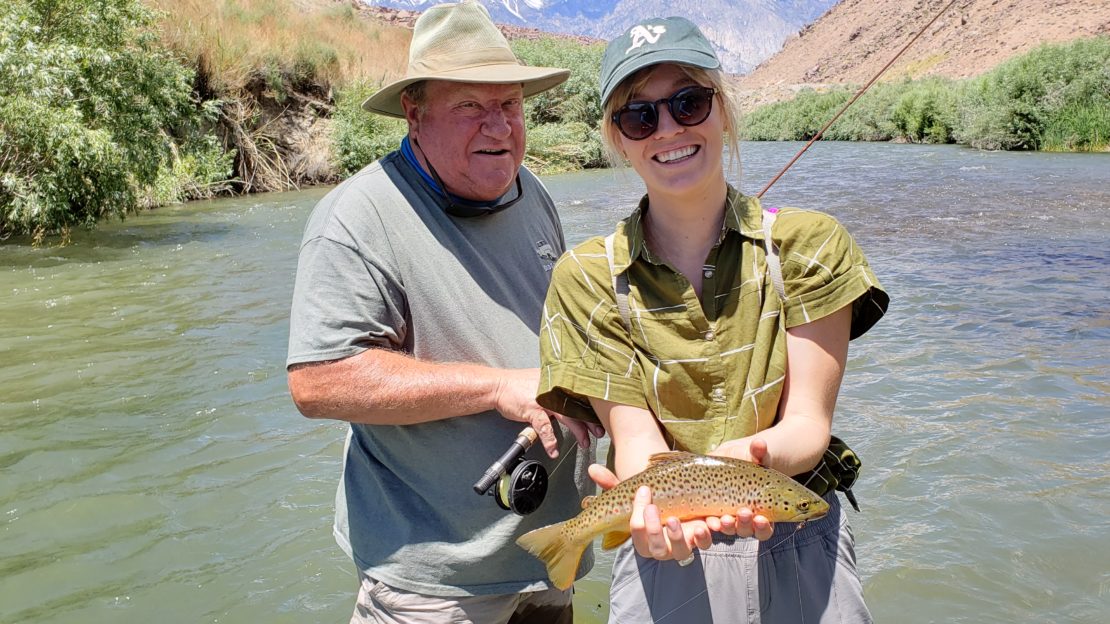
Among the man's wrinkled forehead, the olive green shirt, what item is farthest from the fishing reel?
the man's wrinkled forehead

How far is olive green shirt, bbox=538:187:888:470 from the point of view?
2088mm

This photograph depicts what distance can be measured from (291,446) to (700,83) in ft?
16.7

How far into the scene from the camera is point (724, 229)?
86.9 inches

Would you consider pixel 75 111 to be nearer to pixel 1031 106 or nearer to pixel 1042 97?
pixel 1031 106

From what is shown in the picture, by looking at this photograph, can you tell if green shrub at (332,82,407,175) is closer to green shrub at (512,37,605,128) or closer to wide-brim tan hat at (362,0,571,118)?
green shrub at (512,37,605,128)

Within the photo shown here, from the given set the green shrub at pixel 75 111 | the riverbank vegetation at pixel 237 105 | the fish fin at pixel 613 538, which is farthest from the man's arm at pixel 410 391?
the green shrub at pixel 75 111

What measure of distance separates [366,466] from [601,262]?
1083 mm

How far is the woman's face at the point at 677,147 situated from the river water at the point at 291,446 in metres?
0.36

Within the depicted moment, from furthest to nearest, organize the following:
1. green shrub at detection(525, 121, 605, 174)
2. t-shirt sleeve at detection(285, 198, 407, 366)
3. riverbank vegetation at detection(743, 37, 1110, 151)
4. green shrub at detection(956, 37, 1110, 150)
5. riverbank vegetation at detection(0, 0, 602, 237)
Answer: green shrub at detection(525, 121, 605, 174) → green shrub at detection(956, 37, 1110, 150) → riverbank vegetation at detection(743, 37, 1110, 151) → riverbank vegetation at detection(0, 0, 602, 237) → t-shirt sleeve at detection(285, 198, 407, 366)

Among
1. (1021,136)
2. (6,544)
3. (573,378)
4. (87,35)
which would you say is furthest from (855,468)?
(1021,136)

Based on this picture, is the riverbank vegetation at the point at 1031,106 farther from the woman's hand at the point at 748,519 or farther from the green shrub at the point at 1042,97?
the woman's hand at the point at 748,519

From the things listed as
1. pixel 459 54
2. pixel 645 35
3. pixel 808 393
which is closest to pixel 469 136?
pixel 459 54

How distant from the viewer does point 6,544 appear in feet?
15.9

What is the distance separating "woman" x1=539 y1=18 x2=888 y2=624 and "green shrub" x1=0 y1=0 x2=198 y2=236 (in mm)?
13699
